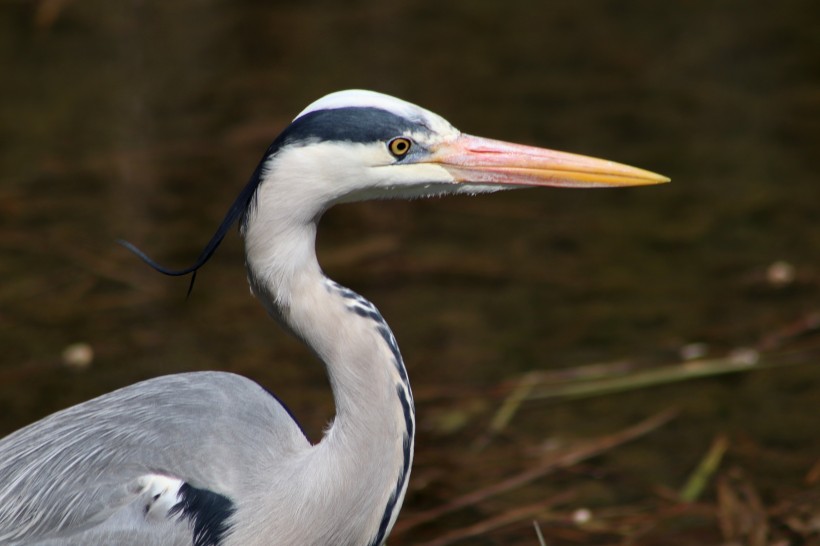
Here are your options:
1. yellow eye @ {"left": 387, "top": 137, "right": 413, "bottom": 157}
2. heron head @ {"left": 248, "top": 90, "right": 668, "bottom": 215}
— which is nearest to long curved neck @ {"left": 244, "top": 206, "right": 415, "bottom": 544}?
heron head @ {"left": 248, "top": 90, "right": 668, "bottom": 215}

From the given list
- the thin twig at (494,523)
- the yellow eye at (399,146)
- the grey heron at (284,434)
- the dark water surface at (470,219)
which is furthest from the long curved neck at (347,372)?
the dark water surface at (470,219)

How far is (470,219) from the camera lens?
222 inches

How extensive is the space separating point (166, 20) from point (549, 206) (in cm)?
279

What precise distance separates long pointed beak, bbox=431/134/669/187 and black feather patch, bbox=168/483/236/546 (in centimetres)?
87

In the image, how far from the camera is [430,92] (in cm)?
652

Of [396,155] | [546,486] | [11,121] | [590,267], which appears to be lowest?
[546,486]

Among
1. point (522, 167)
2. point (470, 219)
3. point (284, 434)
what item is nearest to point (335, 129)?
point (522, 167)

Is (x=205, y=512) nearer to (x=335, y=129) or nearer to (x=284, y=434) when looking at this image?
(x=284, y=434)

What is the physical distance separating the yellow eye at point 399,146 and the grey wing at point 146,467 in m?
0.67

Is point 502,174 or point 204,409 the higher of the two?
point 502,174

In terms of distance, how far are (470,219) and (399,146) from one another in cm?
290

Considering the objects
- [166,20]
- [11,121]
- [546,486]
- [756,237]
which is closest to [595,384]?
[546,486]

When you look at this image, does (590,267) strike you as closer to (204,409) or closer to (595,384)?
(595,384)

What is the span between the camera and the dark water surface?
434 cm
